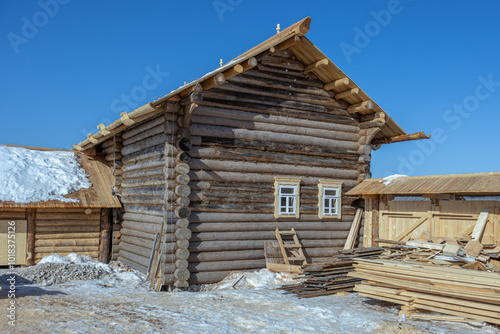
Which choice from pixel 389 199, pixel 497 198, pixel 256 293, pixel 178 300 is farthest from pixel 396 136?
pixel 178 300

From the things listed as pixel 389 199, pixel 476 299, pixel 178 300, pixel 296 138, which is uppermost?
pixel 296 138

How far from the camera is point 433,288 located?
9281mm

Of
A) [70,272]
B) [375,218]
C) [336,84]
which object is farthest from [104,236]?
[336,84]

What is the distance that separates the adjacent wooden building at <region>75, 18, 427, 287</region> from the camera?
42.0 feet

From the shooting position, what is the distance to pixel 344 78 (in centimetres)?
1518

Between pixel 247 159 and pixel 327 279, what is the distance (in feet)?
14.8

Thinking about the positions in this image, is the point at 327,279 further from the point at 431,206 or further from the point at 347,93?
the point at 347,93

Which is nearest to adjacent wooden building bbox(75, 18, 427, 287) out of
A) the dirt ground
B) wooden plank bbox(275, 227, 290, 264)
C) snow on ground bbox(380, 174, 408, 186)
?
wooden plank bbox(275, 227, 290, 264)

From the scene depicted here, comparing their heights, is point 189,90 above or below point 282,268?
above

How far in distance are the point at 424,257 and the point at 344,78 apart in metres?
6.73

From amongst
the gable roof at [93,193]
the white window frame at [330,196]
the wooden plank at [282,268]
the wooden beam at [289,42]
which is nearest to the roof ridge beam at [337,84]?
the wooden beam at [289,42]

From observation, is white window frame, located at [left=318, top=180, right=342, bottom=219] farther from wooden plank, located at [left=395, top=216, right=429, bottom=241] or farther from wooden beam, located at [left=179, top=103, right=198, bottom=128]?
wooden beam, located at [left=179, top=103, right=198, bottom=128]

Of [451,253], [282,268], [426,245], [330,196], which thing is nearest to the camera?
[451,253]

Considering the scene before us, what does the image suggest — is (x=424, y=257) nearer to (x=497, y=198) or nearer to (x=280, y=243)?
(x=497, y=198)
